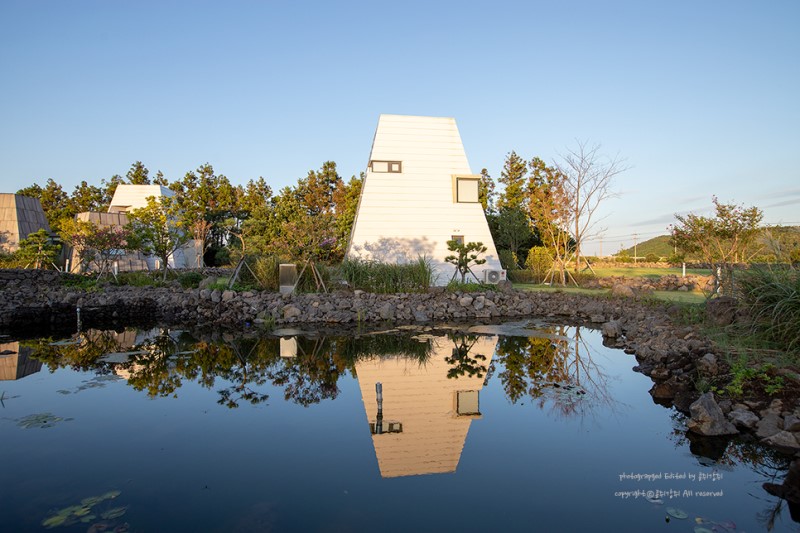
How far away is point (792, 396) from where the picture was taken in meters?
4.98

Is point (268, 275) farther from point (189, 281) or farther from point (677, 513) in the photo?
point (677, 513)

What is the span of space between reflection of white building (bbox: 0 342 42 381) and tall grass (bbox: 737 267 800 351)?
10.6 m

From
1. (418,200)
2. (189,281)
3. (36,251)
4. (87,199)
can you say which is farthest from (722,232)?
(87,199)

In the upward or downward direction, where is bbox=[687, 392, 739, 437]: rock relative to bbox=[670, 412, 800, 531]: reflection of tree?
upward

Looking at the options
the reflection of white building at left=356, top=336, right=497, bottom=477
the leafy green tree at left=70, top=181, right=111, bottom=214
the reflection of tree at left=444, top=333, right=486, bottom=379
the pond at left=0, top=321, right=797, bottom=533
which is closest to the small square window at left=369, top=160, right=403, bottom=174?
the reflection of tree at left=444, top=333, right=486, bottom=379

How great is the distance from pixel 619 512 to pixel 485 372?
4.00m

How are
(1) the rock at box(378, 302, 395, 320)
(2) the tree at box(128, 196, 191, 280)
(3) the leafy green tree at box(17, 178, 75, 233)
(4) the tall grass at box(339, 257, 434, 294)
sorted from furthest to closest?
(3) the leafy green tree at box(17, 178, 75, 233)
(2) the tree at box(128, 196, 191, 280)
(4) the tall grass at box(339, 257, 434, 294)
(1) the rock at box(378, 302, 395, 320)

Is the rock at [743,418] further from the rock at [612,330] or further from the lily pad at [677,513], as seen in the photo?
the rock at [612,330]

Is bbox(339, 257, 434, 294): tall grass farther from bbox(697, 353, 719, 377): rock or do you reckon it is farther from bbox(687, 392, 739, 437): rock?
bbox(687, 392, 739, 437): rock

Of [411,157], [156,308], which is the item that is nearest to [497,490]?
[156,308]

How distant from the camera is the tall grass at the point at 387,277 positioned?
46.4 ft

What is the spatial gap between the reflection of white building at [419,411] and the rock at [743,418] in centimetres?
263

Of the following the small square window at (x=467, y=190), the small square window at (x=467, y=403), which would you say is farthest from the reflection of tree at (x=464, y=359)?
the small square window at (x=467, y=190)

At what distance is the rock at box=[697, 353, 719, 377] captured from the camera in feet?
19.8
